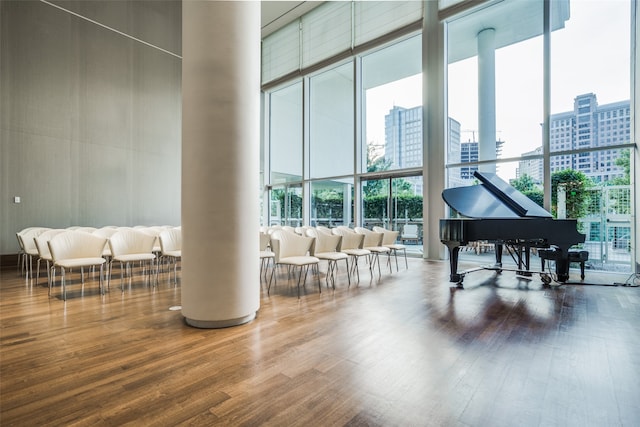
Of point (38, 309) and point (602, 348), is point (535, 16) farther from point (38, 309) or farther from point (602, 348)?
point (38, 309)

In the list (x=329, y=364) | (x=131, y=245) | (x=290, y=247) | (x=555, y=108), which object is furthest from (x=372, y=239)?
(x=555, y=108)

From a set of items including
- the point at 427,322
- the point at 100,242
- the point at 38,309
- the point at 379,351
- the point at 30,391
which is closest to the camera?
the point at 30,391

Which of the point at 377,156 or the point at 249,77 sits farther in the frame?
the point at 377,156

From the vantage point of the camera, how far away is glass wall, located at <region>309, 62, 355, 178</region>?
10.9m

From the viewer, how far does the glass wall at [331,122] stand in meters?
10.9

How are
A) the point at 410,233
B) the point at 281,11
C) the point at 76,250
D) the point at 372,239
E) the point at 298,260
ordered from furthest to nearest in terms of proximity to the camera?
the point at 281,11 < the point at 410,233 < the point at 372,239 < the point at 76,250 < the point at 298,260

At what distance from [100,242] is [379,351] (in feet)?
15.4

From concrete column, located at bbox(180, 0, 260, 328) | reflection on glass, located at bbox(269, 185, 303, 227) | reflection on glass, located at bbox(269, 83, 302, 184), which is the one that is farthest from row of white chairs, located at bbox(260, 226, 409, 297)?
reflection on glass, located at bbox(269, 83, 302, 184)

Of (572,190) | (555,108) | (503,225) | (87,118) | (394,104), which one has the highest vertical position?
(394,104)

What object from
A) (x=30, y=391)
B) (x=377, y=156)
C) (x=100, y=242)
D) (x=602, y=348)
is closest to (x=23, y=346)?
(x=30, y=391)

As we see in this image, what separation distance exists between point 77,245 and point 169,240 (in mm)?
1344

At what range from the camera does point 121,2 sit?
9406mm

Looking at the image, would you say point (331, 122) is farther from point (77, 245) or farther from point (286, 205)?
point (77, 245)

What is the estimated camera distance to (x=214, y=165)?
337 cm
